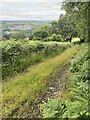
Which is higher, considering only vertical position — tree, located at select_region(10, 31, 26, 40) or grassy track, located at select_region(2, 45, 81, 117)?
tree, located at select_region(10, 31, 26, 40)

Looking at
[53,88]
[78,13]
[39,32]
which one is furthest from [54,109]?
[39,32]

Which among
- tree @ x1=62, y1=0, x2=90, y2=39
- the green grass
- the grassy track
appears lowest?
the grassy track

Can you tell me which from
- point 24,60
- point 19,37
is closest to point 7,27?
point 24,60

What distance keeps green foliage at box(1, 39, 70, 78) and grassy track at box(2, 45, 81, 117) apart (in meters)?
0.60

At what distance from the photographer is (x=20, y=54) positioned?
1179 centimetres

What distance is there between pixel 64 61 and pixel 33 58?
133cm

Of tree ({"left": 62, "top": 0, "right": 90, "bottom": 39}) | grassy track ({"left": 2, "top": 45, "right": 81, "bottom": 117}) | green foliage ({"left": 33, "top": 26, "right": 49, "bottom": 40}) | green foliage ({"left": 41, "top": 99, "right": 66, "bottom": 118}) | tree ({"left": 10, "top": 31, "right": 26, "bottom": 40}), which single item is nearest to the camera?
green foliage ({"left": 41, "top": 99, "right": 66, "bottom": 118})

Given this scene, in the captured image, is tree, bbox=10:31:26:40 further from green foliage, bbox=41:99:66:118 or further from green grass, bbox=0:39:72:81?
green foliage, bbox=41:99:66:118

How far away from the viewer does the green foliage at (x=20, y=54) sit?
10.6 metres

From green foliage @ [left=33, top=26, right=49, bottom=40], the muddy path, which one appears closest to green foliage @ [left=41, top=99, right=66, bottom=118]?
the muddy path

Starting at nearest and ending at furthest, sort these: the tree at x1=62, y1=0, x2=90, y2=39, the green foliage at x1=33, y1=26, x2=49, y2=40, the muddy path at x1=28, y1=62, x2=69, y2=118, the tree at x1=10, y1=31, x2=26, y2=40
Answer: the muddy path at x1=28, y1=62, x2=69, y2=118 → the tree at x1=10, y1=31, x2=26, y2=40 → the tree at x1=62, y1=0, x2=90, y2=39 → the green foliage at x1=33, y1=26, x2=49, y2=40

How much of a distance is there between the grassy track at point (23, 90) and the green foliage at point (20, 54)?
0.60 m

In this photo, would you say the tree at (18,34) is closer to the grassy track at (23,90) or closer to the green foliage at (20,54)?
the green foliage at (20,54)

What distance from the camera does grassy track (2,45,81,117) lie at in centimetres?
654
